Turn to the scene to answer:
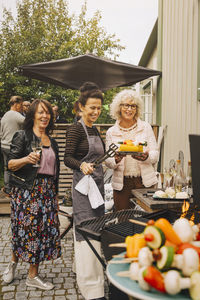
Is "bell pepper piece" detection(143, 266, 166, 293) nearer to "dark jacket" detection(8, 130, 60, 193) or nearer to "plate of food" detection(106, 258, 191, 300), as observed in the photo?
"plate of food" detection(106, 258, 191, 300)

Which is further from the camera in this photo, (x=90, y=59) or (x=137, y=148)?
(x=90, y=59)

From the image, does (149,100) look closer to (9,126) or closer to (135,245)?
(9,126)

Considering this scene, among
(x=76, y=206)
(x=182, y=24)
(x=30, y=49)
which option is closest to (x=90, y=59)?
(x=182, y=24)

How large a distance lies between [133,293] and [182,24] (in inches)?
184

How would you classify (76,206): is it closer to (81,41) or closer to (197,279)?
(197,279)

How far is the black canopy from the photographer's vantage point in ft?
17.4

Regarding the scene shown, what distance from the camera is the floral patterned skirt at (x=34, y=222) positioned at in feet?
9.91

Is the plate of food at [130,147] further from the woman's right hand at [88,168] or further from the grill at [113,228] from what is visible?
the grill at [113,228]

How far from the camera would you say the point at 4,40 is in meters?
14.1

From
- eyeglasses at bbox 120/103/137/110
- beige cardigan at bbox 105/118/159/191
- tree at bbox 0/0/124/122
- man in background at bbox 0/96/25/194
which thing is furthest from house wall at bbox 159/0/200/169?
tree at bbox 0/0/124/122

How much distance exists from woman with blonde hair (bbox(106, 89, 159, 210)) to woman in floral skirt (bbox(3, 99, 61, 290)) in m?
0.70

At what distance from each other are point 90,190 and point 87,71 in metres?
3.57

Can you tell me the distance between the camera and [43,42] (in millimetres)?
14969

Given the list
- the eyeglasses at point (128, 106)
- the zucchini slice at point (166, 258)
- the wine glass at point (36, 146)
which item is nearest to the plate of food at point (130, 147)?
the eyeglasses at point (128, 106)
